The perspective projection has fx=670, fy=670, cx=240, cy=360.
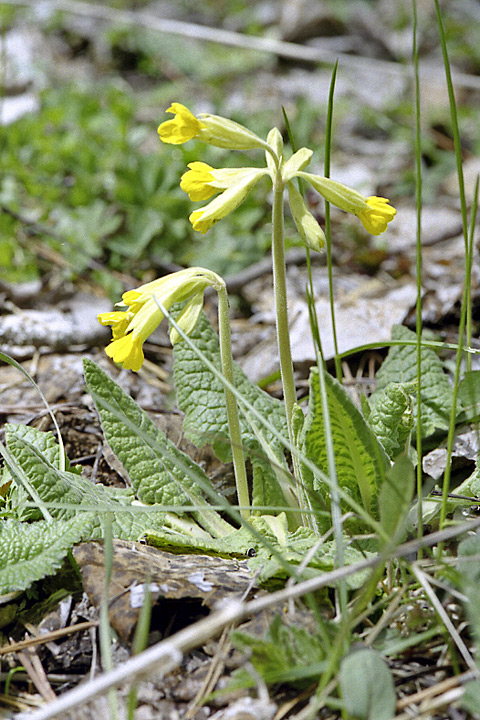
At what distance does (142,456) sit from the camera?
1.99 meters

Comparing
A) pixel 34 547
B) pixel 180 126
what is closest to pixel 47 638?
pixel 34 547

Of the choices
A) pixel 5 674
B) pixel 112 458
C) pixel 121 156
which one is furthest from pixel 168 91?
pixel 5 674

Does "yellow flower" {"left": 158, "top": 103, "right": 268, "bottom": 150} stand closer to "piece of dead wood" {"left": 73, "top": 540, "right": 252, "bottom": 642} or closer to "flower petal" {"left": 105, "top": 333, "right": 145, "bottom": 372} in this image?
"flower petal" {"left": 105, "top": 333, "right": 145, "bottom": 372}

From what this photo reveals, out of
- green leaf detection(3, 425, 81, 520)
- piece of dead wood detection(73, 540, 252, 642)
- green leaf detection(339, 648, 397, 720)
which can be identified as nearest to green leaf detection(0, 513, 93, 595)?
piece of dead wood detection(73, 540, 252, 642)

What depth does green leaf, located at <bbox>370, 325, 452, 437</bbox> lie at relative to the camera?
2.20 metres

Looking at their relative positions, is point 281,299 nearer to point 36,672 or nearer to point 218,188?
point 218,188

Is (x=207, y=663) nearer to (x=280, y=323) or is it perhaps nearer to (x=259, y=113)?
(x=280, y=323)

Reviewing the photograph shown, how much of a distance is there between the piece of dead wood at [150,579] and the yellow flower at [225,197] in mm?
837

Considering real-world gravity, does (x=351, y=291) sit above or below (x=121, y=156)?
below

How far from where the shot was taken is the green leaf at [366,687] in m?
1.17

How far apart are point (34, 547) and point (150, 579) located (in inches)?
12.7

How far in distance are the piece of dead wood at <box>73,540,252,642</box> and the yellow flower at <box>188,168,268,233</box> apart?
837 mm

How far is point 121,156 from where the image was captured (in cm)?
453

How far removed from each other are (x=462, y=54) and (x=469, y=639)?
6565 millimetres
